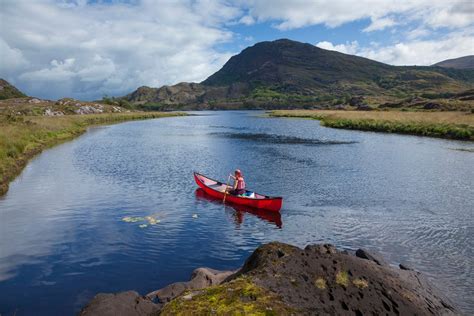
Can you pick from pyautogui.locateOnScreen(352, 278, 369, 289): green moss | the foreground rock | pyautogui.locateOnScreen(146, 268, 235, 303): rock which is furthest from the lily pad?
pyautogui.locateOnScreen(352, 278, 369, 289): green moss

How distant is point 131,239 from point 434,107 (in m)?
113

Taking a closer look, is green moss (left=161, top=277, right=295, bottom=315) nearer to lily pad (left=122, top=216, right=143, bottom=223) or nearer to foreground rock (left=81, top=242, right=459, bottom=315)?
foreground rock (left=81, top=242, right=459, bottom=315)

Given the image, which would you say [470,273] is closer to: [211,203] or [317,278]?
[317,278]

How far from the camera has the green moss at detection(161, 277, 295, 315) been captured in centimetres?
943

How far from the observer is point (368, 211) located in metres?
27.3

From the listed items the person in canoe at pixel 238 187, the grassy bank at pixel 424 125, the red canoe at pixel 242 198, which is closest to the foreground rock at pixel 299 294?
the red canoe at pixel 242 198

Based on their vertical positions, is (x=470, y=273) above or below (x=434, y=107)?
below

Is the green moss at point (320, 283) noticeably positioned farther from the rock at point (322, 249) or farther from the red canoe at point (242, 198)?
the red canoe at point (242, 198)

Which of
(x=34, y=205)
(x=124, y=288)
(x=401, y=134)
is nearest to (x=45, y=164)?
(x=34, y=205)

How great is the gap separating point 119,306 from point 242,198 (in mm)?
17807

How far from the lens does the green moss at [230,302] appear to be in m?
9.43

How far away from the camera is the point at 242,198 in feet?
94.1

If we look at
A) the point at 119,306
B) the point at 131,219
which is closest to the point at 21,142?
the point at 131,219

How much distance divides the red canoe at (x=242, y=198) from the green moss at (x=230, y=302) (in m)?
15.9
